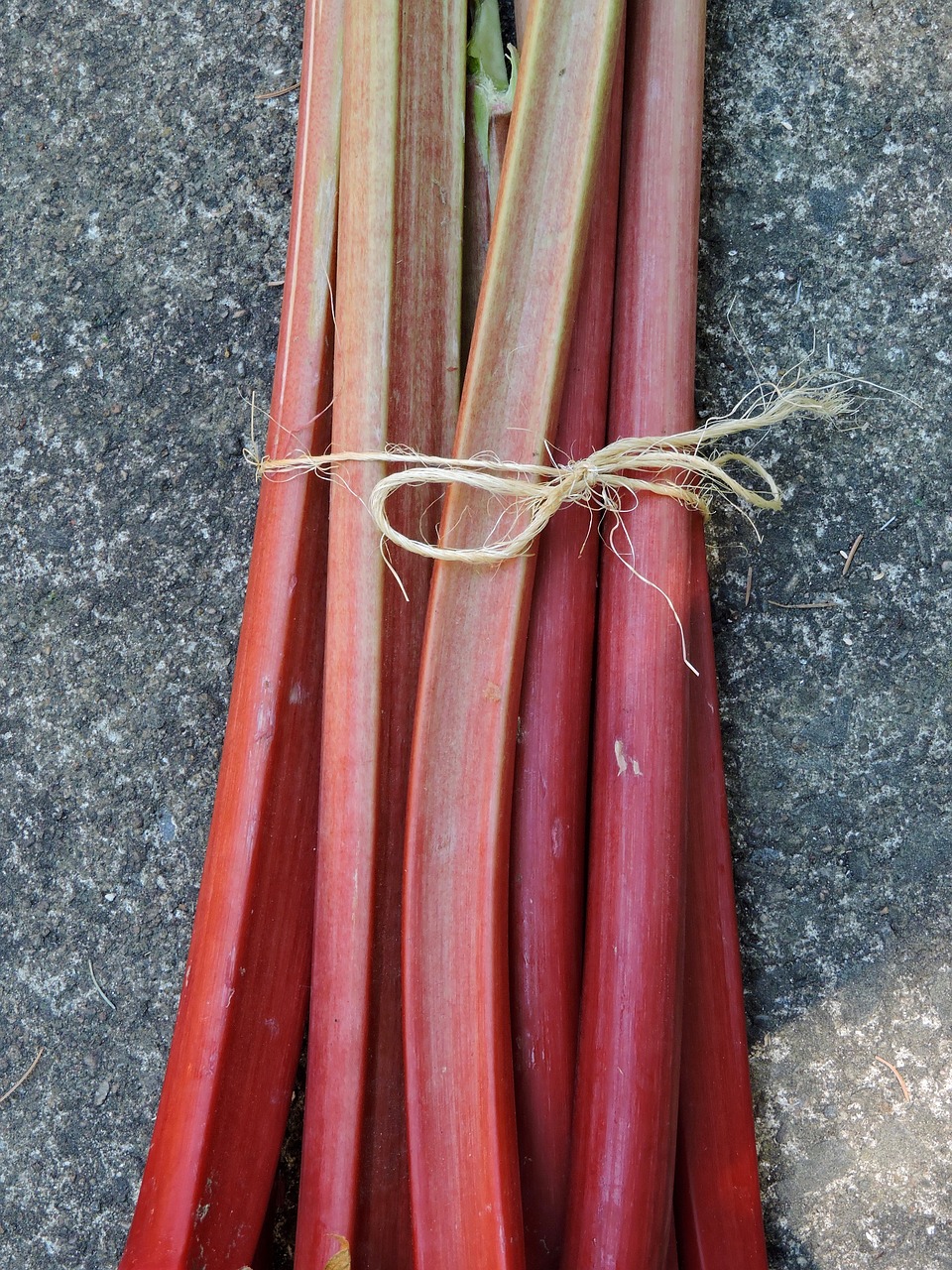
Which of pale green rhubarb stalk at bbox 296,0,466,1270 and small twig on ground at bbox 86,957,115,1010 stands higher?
pale green rhubarb stalk at bbox 296,0,466,1270

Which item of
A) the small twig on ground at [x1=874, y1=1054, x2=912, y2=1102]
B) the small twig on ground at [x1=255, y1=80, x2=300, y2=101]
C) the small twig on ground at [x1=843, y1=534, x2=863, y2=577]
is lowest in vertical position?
the small twig on ground at [x1=874, y1=1054, x2=912, y2=1102]

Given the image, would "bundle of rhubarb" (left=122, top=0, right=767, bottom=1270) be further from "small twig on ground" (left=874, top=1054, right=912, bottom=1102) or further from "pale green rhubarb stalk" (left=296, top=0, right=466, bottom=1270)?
"small twig on ground" (left=874, top=1054, right=912, bottom=1102)

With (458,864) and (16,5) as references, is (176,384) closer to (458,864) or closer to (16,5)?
(16,5)

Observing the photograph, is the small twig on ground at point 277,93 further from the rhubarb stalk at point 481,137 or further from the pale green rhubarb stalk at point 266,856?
the rhubarb stalk at point 481,137

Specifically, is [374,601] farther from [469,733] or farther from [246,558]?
[246,558]

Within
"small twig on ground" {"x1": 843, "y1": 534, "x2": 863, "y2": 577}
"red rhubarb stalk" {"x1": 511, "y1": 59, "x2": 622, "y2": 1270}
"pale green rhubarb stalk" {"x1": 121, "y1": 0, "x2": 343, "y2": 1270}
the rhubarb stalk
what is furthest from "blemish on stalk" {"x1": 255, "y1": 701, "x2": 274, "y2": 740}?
"small twig on ground" {"x1": 843, "y1": 534, "x2": 863, "y2": 577}

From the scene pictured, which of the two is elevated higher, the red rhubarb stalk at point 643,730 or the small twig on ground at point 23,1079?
the red rhubarb stalk at point 643,730

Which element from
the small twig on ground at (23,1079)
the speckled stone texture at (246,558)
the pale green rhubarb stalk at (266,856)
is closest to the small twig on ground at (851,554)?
the speckled stone texture at (246,558)
